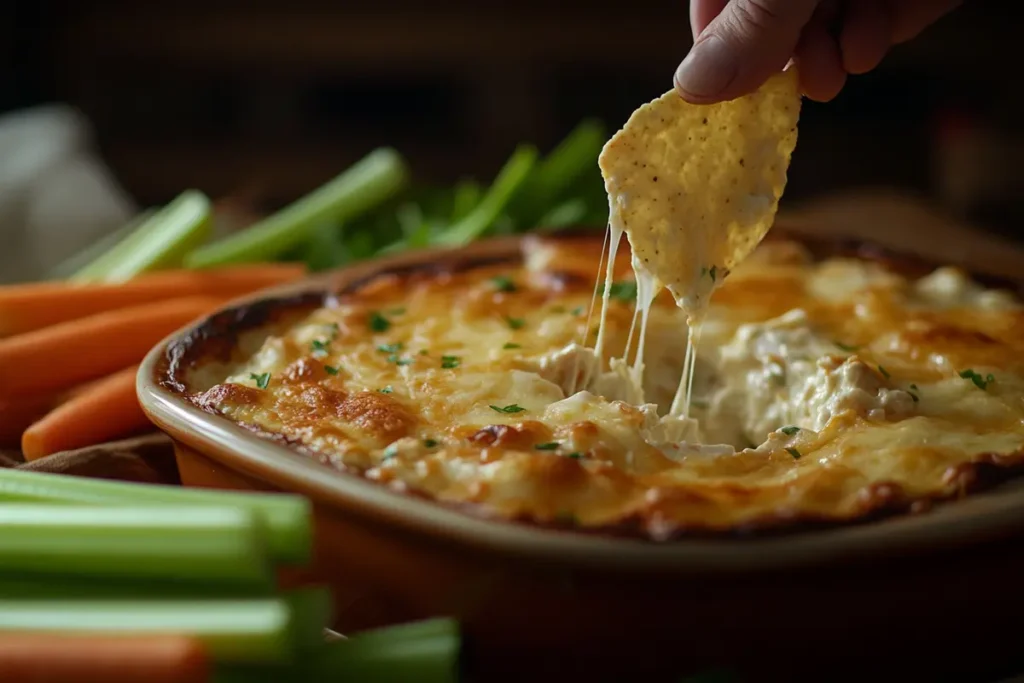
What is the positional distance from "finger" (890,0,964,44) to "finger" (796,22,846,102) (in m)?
0.26

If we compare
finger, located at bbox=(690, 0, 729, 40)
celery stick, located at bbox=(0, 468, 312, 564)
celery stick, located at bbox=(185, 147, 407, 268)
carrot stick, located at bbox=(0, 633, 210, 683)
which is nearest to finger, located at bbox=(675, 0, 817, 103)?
finger, located at bbox=(690, 0, 729, 40)

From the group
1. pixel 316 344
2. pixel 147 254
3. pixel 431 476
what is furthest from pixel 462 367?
pixel 147 254

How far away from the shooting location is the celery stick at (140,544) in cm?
170

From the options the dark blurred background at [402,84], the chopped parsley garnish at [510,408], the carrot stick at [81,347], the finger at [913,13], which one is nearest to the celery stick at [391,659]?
the chopped parsley garnish at [510,408]

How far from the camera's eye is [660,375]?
2.72m

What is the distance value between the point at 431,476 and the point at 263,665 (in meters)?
0.40

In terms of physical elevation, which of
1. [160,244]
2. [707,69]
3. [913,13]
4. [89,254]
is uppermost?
[913,13]

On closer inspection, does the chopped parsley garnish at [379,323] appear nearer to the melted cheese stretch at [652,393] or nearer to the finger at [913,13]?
the melted cheese stretch at [652,393]

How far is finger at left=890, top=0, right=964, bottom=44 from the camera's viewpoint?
2.79 metres

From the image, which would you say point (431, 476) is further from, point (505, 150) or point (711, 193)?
point (505, 150)

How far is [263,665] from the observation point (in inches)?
68.4

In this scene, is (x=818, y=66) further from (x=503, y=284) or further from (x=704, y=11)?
(x=503, y=284)

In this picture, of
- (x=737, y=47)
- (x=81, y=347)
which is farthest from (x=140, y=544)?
(x=737, y=47)

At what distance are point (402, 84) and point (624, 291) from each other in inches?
187
